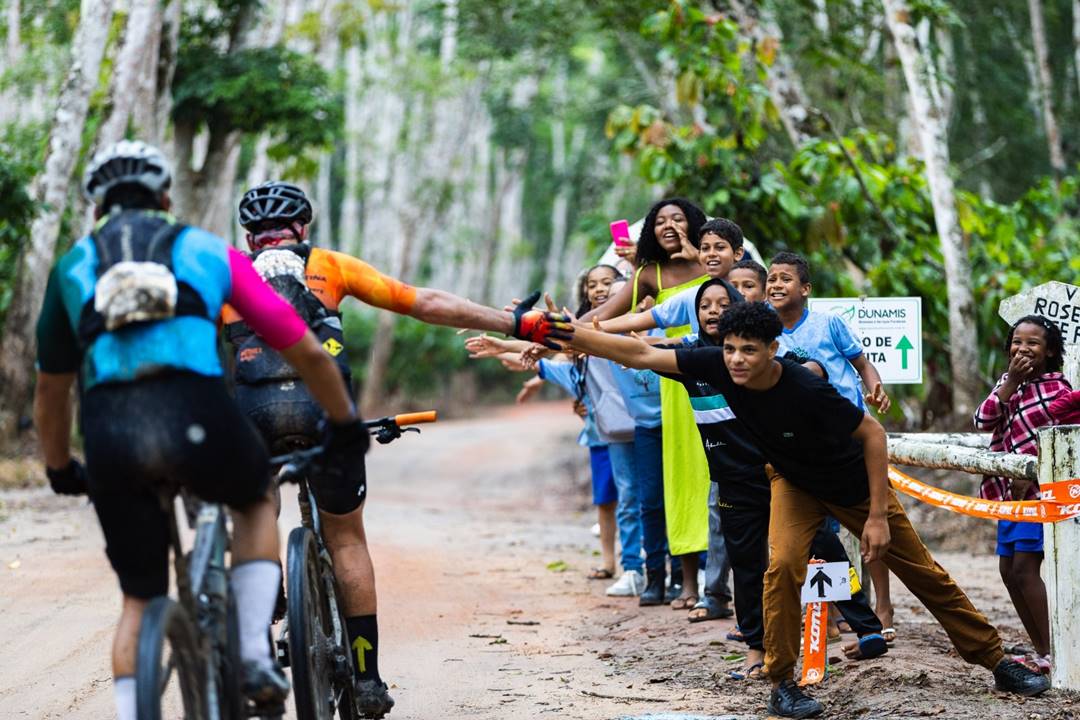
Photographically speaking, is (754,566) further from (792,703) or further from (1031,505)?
(1031,505)

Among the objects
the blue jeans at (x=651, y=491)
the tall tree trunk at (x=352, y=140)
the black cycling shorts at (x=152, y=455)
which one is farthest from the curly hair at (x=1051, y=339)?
the tall tree trunk at (x=352, y=140)

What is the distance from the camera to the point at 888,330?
307 inches

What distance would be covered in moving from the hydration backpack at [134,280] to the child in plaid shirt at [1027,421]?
4.26m

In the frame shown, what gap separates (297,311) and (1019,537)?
362 centimetres

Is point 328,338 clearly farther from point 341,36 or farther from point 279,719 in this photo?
point 341,36

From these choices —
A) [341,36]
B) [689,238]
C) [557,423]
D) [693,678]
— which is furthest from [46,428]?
[557,423]

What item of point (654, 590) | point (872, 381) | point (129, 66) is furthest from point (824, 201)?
point (129, 66)

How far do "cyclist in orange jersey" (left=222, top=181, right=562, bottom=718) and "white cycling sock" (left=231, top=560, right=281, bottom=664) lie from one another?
88 centimetres

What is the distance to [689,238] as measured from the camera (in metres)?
8.04

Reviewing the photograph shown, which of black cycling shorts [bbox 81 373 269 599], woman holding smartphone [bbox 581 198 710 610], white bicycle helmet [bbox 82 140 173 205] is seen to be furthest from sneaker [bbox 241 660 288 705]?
woman holding smartphone [bbox 581 198 710 610]

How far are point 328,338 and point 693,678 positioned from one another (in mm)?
2603

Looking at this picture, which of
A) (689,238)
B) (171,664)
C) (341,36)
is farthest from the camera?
(341,36)

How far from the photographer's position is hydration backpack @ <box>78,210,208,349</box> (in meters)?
3.90

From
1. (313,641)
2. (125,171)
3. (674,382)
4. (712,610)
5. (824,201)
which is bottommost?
(712,610)
